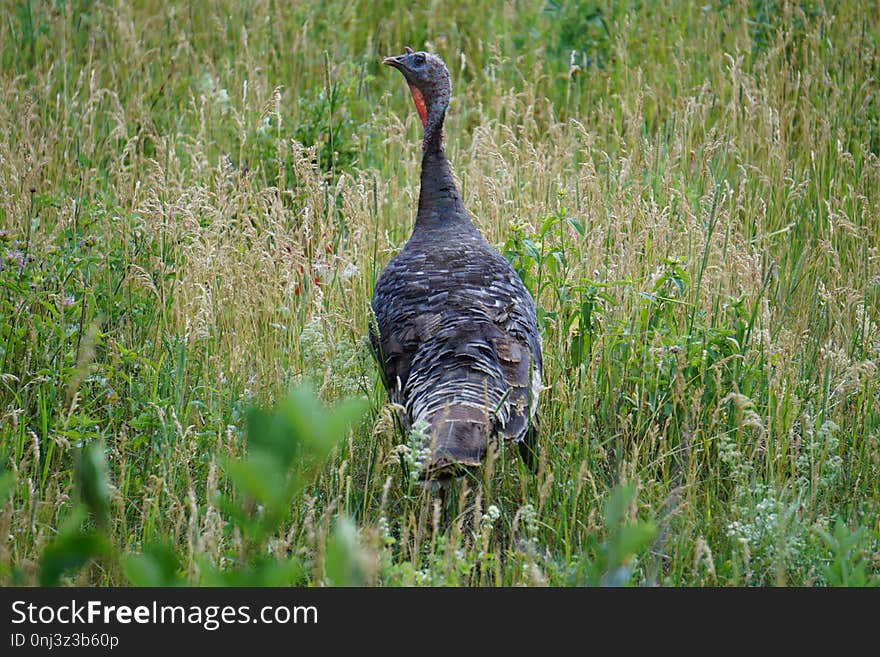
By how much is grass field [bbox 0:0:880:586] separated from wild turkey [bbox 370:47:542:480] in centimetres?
17

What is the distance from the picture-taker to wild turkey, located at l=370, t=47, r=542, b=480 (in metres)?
3.57

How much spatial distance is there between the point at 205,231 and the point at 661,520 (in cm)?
281

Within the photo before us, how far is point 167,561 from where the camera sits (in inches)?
55.0

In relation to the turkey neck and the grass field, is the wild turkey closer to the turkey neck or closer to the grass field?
the turkey neck

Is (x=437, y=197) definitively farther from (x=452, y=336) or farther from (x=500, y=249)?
(x=452, y=336)

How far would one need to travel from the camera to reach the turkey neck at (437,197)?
16.4 feet

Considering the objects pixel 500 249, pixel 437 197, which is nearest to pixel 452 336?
pixel 437 197

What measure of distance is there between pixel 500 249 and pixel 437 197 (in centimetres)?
57

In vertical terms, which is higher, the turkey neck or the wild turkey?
the turkey neck

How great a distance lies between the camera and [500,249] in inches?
214

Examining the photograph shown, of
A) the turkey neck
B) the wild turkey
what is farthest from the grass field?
the turkey neck
